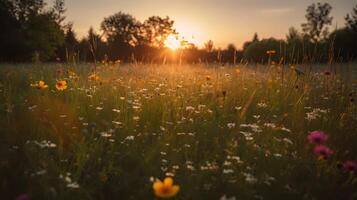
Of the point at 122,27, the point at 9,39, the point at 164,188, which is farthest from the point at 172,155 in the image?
the point at 122,27

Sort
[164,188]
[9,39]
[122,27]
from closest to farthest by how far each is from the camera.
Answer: [164,188], [9,39], [122,27]

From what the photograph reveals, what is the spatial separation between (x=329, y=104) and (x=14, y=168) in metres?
3.99

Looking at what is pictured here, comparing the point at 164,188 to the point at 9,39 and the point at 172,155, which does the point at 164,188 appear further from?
the point at 9,39

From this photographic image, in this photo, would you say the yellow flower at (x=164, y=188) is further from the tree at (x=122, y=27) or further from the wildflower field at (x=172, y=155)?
the tree at (x=122, y=27)

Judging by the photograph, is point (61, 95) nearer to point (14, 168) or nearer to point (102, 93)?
point (102, 93)

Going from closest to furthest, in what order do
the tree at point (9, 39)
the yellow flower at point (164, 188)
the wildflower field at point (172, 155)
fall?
the yellow flower at point (164, 188) → the wildflower field at point (172, 155) → the tree at point (9, 39)

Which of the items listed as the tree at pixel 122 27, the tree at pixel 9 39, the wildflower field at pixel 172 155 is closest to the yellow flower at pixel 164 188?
the wildflower field at pixel 172 155

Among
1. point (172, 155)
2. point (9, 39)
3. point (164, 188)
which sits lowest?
point (172, 155)

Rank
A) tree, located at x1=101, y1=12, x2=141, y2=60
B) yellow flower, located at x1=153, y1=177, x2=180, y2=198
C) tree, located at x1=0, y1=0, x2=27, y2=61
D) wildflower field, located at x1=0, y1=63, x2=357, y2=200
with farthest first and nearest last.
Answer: tree, located at x1=101, y1=12, x2=141, y2=60
tree, located at x1=0, y1=0, x2=27, y2=61
wildflower field, located at x1=0, y1=63, x2=357, y2=200
yellow flower, located at x1=153, y1=177, x2=180, y2=198

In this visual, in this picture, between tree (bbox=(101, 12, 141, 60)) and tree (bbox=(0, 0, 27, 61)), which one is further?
tree (bbox=(101, 12, 141, 60))

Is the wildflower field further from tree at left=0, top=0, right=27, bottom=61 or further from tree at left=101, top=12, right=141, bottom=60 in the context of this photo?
tree at left=101, top=12, right=141, bottom=60

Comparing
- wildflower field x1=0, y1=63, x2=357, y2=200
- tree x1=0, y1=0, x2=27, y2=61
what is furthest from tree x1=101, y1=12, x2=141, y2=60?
wildflower field x1=0, y1=63, x2=357, y2=200

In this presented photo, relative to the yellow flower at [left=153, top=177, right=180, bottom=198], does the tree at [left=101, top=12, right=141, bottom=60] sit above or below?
above

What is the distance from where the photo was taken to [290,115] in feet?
13.9
